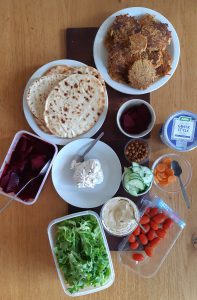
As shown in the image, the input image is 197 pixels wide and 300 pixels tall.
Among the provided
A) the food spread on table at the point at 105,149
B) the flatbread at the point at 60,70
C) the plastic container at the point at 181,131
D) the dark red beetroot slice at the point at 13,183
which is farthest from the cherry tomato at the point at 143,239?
the flatbread at the point at 60,70

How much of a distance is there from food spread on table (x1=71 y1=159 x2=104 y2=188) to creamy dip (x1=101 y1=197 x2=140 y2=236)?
0.08 metres

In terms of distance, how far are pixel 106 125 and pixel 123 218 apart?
320mm

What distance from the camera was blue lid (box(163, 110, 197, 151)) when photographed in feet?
3.51

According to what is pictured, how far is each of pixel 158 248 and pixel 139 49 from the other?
2.18ft

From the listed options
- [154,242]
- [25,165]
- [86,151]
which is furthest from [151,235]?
[25,165]

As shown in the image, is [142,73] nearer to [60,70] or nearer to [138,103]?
[138,103]

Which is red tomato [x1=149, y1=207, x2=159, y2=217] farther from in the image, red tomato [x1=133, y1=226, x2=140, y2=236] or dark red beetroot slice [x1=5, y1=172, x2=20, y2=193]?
dark red beetroot slice [x1=5, y1=172, x2=20, y2=193]

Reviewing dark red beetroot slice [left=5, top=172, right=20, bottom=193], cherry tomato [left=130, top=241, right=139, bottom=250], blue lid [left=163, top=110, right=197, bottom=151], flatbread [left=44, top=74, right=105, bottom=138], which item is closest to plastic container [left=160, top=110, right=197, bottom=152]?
blue lid [left=163, top=110, right=197, bottom=151]

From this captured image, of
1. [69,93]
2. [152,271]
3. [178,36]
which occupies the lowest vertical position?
[152,271]

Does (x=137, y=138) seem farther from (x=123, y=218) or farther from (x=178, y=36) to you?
(x=178, y=36)

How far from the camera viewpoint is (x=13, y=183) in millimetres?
1102

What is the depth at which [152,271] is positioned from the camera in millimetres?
1146

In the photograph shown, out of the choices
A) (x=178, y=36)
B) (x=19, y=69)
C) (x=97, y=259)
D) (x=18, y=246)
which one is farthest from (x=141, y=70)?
(x=18, y=246)

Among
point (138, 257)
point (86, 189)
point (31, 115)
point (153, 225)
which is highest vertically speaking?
point (31, 115)
